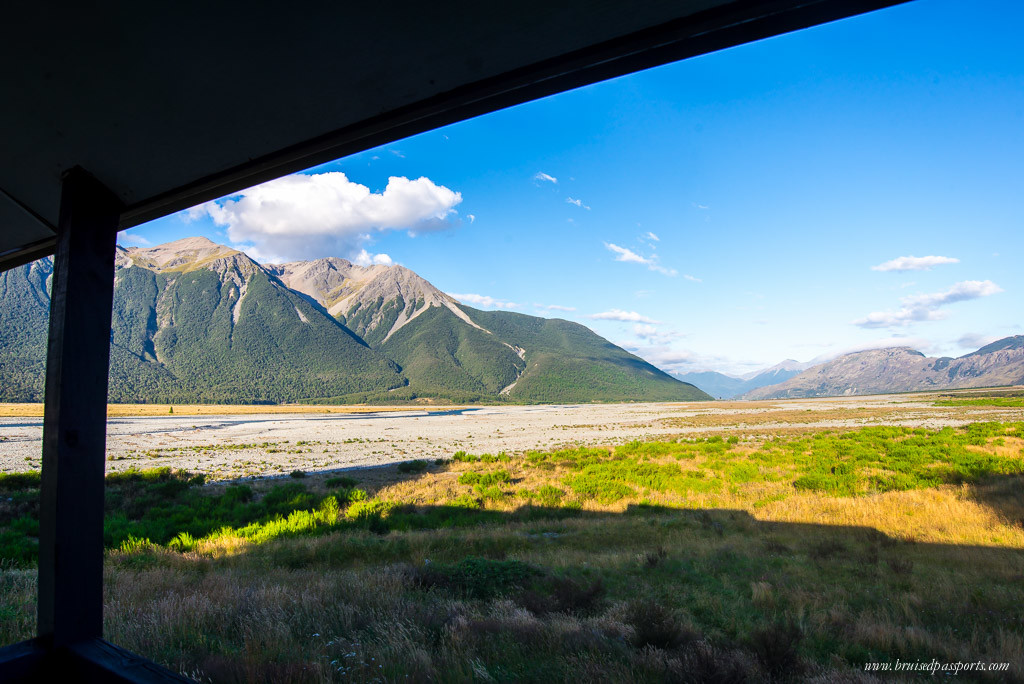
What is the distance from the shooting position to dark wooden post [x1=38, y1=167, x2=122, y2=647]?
5.66 feet

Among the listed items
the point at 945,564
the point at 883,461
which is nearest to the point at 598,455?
the point at 883,461

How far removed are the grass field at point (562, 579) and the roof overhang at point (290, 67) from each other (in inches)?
115

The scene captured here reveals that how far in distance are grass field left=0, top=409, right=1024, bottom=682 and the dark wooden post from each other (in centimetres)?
136

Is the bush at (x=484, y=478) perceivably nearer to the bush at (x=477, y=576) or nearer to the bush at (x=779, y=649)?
the bush at (x=477, y=576)

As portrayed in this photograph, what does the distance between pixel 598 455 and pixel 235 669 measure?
61.4 feet

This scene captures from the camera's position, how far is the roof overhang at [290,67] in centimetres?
135

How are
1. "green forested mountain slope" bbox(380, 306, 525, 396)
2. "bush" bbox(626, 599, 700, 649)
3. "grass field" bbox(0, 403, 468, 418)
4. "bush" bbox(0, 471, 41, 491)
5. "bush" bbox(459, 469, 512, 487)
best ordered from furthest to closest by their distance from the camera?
"green forested mountain slope" bbox(380, 306, 525, 396)
"grass field" bbox(0, 403, 468, 418)
"bush" bbox(459, 469, 512, 487)
"bush" bbox(0, 471, 41, 491)
"bush" bbox(626, 599, 700, 649)

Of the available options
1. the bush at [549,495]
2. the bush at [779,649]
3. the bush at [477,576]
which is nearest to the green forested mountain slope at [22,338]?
the bush at [549,495]

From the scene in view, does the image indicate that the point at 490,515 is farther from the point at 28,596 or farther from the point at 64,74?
the point at 64,74

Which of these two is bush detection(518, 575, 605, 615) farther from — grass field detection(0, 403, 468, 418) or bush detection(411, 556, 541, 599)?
grass field detection(0, 403, 468, 418)

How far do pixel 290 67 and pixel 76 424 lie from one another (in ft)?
5.24

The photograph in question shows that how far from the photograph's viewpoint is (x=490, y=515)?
10.6 meters

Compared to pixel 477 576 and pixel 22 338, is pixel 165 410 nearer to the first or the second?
pixel 22 338

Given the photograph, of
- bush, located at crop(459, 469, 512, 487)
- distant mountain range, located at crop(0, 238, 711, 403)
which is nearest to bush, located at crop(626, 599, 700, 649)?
bush, located at crop(459, 469, 512, 487)
